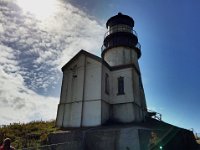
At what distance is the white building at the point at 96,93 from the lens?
16312 millimetres

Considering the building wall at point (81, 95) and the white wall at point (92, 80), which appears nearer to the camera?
the building wall at point (81, 95)

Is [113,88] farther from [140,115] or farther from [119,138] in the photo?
[119,138]

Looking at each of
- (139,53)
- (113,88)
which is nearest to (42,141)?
(113,88)

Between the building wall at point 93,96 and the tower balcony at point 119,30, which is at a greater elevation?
the tower balcony at point 119,30

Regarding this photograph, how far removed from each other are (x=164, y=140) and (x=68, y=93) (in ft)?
32.1

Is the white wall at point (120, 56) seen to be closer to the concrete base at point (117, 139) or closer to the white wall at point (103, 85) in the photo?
the white wall at point (103, 85)

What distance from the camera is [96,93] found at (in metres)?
16.5

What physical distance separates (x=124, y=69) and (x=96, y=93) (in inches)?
185

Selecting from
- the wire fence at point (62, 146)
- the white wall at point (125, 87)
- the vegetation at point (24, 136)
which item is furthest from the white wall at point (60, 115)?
the white wall at point (125, 87)

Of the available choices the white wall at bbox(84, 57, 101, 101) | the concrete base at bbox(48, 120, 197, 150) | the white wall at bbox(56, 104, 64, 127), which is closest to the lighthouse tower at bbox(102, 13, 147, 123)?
the white wall at bbox(84, 57, 101, 101)

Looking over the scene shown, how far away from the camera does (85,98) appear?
16.8 metres

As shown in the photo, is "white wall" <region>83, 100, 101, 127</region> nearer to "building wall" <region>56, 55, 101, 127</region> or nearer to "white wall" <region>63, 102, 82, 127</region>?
"building wall" <region>56, 55, 101, 127</region>

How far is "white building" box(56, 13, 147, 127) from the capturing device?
1631cm

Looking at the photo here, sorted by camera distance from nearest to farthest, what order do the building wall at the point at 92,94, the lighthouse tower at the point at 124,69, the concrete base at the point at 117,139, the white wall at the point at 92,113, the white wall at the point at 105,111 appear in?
the concrete base at the point at 117,139 < the white wall at the point at 92,113 < the building wall at the point at 92,94 < the white wall at the point at 105,111 < the lighthouse tower at the point at 124,69
